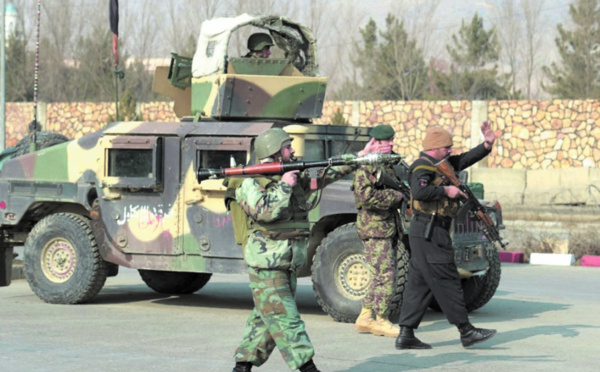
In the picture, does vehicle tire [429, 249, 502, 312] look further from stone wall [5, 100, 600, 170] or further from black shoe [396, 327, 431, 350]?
stone wall [5, 100, 600, 170]

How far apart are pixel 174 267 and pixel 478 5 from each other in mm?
129586

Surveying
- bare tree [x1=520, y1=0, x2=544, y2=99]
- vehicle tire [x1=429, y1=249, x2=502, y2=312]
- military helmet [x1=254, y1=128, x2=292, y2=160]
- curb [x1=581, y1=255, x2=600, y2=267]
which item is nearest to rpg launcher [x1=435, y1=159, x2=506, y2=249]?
vehicle tire [x1=429, y1=249, x2=502, y2=312]

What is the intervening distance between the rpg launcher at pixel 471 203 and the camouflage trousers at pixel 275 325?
8.10ft

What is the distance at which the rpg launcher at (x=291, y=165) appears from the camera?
7668mm

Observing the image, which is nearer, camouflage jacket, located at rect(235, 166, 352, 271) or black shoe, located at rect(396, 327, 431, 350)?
camouflage jacket, located at rect(235, 166, 352, 271)

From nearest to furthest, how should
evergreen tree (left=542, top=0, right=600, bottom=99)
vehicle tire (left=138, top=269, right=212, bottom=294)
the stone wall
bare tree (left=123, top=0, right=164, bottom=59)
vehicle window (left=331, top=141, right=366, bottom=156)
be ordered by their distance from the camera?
1. vehicle window (left=331, top=141, right=366, bottom=156)
2. vehicle tire (left=138, top=269, right=212, bottom=294)
3. the stone wall
4. evergreen tree (left=542, top=0, right=600, bottom=99)
5. bare tree (left=123, top=0, right=164, bottom=59)

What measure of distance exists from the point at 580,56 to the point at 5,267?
114ft

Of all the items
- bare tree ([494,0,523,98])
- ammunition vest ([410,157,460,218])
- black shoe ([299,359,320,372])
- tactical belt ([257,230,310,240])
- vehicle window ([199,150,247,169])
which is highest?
bare tree ([494,0,523,98])

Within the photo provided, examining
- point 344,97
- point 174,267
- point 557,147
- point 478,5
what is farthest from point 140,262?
point 478,5

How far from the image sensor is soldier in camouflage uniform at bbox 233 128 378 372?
7.54 meters

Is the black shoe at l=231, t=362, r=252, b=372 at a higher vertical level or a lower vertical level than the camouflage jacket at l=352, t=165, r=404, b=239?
lower

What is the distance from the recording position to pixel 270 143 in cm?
773

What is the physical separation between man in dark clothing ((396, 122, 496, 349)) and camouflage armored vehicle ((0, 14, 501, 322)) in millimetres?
1123

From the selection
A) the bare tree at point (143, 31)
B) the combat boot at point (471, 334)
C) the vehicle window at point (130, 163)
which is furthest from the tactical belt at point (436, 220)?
the bare tree at point (143, 31)
